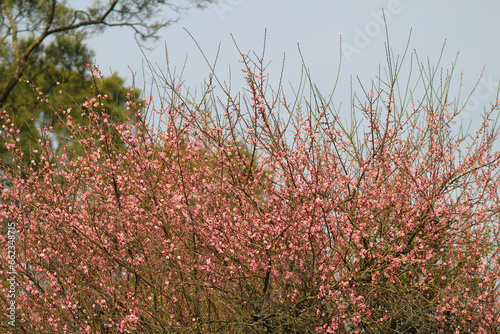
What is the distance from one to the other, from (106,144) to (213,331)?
7.35 ft

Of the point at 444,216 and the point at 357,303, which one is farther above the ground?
the point at 444,216

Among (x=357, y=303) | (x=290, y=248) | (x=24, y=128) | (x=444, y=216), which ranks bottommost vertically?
(x=357, y=303)

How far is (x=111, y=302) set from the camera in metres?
5.61

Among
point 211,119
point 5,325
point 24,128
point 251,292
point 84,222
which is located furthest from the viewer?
point 24,128

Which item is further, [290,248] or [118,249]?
[118,249]

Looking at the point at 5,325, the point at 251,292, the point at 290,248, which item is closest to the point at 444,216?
the point at 290,248

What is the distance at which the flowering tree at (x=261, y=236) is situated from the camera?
471 cm

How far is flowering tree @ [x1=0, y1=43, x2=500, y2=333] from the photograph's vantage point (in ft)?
15.5

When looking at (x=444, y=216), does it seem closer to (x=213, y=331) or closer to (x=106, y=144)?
(x=213, y=331)

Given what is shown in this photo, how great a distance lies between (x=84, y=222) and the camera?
232 inches

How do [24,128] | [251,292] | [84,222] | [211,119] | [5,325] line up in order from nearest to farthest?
[251,292]
[211,119]
[84,222]
[5,325]
[24,128]

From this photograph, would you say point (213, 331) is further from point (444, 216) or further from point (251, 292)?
point (444, 216)

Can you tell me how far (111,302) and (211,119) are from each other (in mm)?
2106

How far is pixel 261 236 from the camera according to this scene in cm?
484
